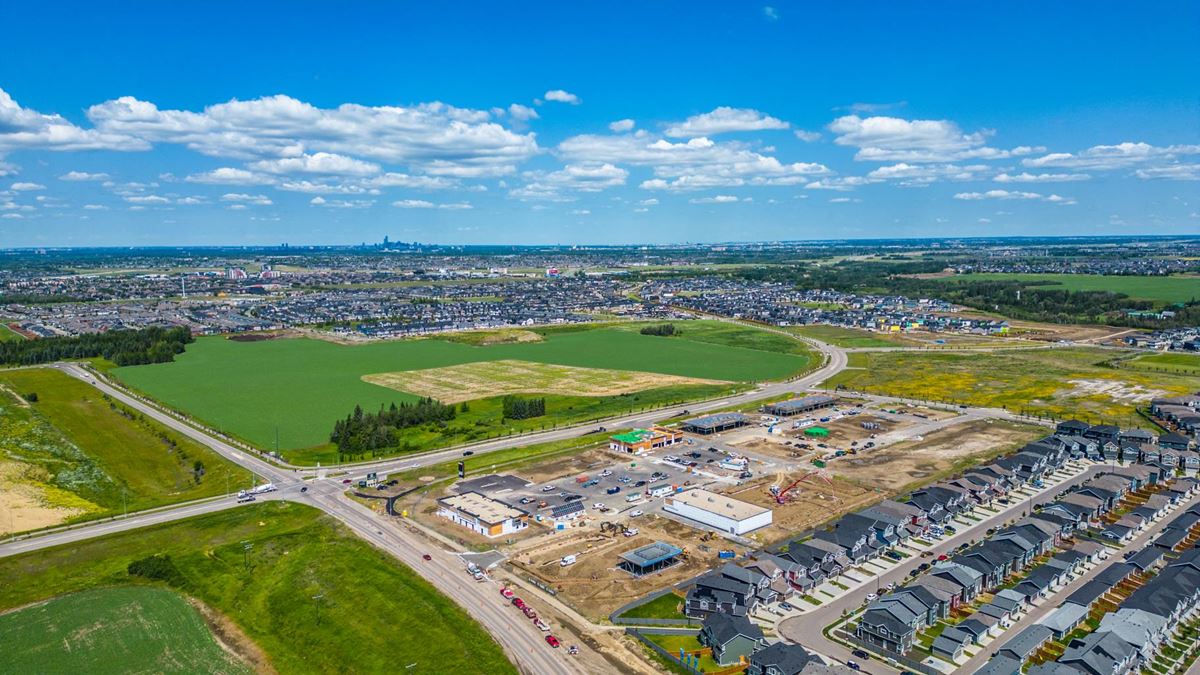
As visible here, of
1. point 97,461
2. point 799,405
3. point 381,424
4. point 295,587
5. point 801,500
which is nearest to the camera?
point 295,587

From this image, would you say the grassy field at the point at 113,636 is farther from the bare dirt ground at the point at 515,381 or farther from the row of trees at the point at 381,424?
the bare dirt ground at the point at 515,381

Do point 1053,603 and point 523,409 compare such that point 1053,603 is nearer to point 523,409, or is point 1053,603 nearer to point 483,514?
point 483,514

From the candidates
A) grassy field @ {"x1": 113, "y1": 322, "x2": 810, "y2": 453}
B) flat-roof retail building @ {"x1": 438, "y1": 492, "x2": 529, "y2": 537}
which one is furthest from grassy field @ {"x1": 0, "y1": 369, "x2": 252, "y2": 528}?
flat-roof retail building @ {"x1": 438, "y1": 492, "x2": 529, "y2": 537}

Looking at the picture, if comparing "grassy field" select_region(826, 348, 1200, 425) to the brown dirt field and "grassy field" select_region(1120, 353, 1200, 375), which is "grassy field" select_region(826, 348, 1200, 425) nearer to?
"grassy field" select_region(1120, 353, 1200, 375)

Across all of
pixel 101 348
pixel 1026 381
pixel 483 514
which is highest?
pixel 101 348

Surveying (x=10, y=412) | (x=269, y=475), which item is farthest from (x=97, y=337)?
(x=269, y=475)

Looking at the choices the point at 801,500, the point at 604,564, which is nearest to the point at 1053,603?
the point at 801,500

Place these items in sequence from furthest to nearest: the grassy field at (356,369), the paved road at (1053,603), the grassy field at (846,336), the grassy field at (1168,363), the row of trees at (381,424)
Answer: the grassy field at (846,336), the grassy field at (1168,363), the grassy field at (356,369), the row of trees at (381,424), the paved road at (1053,603)

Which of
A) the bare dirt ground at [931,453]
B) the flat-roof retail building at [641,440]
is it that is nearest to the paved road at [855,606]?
the bare dirt ground at [931,453]
